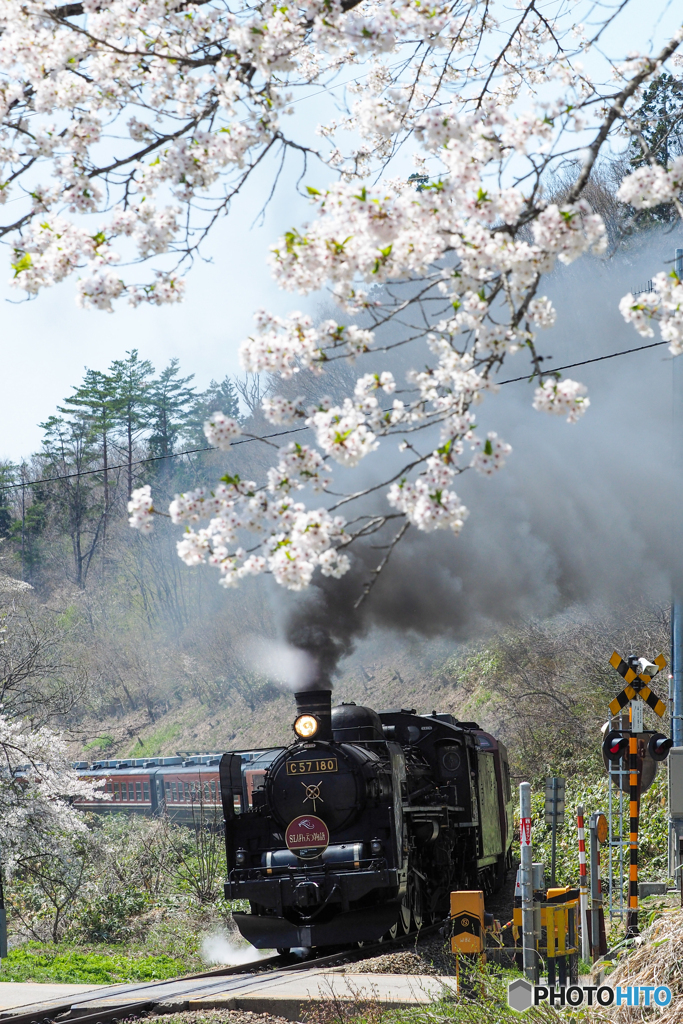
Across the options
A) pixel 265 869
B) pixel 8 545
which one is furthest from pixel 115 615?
pixel 265 869

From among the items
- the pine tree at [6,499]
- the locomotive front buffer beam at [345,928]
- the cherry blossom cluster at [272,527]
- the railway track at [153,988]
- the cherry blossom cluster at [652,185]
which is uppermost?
the pine tree at [6,499]

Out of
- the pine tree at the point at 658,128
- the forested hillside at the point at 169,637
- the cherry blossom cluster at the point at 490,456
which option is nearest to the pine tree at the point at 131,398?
the forested hillside at the point at 169,637

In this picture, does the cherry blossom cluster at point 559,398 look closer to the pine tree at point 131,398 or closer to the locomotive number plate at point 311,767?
the locomotive number plate at point 311,767

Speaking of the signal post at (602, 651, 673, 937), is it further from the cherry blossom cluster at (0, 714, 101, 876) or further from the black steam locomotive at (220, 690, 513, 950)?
the cherry blossom cluster at (0, 714, 101, 876)

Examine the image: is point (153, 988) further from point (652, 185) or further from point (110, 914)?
point (652, 185)

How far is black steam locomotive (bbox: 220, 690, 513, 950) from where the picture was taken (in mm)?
9805

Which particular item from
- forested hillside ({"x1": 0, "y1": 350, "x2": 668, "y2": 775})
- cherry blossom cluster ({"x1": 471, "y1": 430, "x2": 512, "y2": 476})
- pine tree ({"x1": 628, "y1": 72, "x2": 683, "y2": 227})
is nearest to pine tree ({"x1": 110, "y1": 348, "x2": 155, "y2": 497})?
forested hillside ({"x1": 0, "y1": 350, "x2": 668, "y2": 775})

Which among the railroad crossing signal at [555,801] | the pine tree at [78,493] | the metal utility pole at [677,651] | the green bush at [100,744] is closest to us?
the metal utility pole at [677,651]

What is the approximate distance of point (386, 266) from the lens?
422 cm

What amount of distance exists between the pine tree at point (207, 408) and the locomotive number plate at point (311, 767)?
110 ft

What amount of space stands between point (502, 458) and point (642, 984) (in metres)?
3.39

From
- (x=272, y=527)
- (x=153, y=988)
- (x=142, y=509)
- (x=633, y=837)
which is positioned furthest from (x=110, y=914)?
(x=272, y=527)

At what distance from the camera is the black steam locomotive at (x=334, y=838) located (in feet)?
32.2

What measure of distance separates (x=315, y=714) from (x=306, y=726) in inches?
6.4
